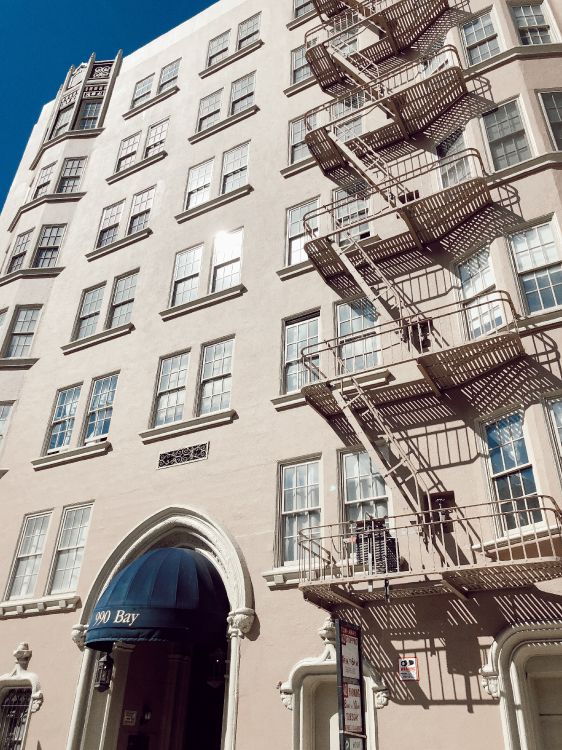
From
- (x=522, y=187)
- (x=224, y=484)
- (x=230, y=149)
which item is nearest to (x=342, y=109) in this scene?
(x=230, y=149)

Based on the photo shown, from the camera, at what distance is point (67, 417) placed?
61.1 ft

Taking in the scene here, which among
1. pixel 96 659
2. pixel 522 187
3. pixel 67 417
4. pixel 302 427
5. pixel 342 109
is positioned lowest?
pixel 96 659

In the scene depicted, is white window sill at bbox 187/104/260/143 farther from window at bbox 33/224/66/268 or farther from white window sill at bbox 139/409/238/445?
white window sill at bbox 139/409/238/445

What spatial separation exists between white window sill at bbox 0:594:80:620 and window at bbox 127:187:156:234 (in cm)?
1276

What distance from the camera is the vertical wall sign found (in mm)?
8633

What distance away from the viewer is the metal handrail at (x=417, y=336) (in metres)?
12.2

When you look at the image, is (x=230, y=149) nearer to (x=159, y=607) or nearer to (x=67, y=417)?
(x=67, y=417)

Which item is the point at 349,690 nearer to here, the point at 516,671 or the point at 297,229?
the point at 516,671

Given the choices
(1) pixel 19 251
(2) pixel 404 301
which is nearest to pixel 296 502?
(2) pixel 404 301

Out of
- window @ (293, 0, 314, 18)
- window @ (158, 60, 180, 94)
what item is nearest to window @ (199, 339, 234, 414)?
window @ (293, 0, 314, 18)

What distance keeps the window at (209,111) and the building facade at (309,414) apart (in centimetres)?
17

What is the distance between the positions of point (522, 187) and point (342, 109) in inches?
320

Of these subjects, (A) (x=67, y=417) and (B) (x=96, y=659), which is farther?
(A) (x=67, y=417)

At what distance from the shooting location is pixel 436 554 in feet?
35.9
